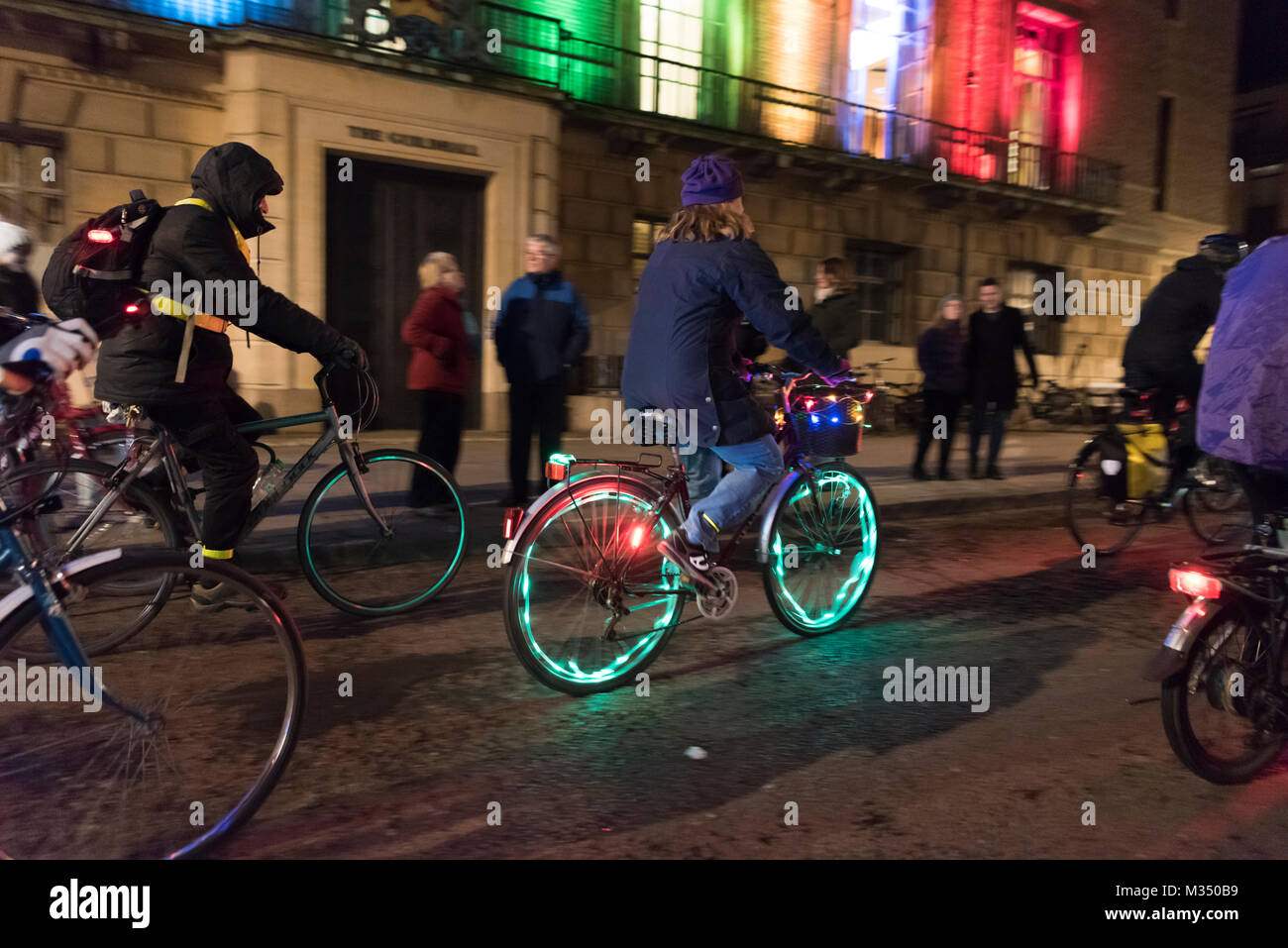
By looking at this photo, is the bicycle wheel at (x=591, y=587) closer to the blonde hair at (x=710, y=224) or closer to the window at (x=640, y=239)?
the blonde hair at (x=710, y=224)

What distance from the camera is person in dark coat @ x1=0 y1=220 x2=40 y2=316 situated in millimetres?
5910

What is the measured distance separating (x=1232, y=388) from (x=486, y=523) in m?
4.89

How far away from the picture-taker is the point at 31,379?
252 centimetres

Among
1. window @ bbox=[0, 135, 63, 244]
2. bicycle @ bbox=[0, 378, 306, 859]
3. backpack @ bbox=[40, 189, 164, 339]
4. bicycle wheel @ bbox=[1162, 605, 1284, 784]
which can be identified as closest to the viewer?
bicycle @ bbox=[0, 378, 306, 859]

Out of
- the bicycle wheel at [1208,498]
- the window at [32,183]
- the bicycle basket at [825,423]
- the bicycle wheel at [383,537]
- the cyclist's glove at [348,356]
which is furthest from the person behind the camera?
the window at [32,183]

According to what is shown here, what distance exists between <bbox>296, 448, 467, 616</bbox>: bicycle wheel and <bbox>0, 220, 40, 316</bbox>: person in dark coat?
8.29ft

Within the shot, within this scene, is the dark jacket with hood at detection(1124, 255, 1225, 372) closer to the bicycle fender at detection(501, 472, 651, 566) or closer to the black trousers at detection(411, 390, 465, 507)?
the bicycle fender at detection(501, 472, 651, 566)

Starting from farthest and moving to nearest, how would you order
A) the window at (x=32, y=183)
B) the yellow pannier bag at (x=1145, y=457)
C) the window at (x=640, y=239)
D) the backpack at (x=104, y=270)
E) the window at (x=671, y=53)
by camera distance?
1. the window at (x=671, y=53)
2. the window at (x=640, y=239)
3. the window at (x=32, y=183)
4. the yellow pannier bag at (x=1145, y=457)
5. the backpack at (x=104, y=270)

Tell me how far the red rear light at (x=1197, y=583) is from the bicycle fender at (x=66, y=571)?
306cm

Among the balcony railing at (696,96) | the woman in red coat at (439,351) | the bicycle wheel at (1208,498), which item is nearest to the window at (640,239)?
the balcony railing at (696,96)

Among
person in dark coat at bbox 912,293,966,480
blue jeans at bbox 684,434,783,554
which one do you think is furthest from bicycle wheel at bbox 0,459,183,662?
person in dark coat at bbox 912,293,966,480

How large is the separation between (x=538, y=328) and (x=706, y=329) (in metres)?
3.55

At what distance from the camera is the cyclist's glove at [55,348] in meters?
2.49

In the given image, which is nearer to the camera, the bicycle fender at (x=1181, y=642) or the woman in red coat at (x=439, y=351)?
the bicycle fender at (x=1181, y=642)
